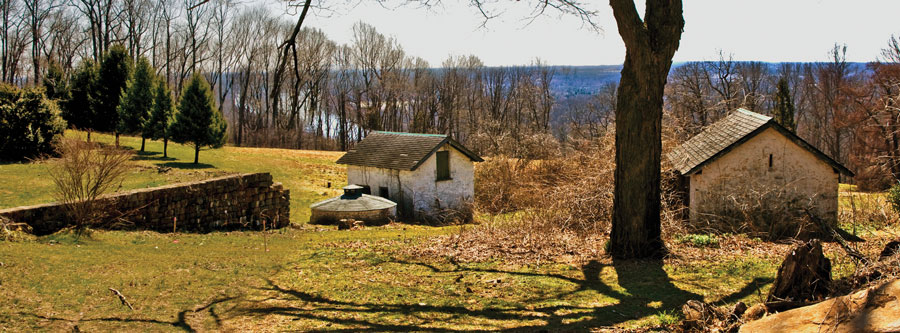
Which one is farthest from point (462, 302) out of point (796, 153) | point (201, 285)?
point (796, 153)

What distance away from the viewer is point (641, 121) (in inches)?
350

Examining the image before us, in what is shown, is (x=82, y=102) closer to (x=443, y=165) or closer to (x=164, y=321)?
(x=443, y=165)

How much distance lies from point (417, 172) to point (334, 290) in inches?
763

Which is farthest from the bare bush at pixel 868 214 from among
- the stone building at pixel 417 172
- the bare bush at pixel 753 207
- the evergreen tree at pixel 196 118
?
the evergreen tree at pixel 196 118

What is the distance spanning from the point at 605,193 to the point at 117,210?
10.9m

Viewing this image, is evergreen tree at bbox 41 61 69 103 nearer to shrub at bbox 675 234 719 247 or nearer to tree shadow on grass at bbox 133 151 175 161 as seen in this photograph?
tree shadow on grass at bbox 133 151 175 161

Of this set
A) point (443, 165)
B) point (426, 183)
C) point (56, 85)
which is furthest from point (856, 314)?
point (56, 85)

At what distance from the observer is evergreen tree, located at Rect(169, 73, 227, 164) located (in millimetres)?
30156

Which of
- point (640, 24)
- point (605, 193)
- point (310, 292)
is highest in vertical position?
point (640, 24)

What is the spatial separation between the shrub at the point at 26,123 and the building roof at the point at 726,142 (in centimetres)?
2248

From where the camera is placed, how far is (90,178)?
456 inches

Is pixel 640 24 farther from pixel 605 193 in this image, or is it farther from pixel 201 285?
pixel 201 285

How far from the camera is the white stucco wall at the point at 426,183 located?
27406mm

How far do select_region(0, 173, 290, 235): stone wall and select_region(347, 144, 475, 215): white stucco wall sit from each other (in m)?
9.20
